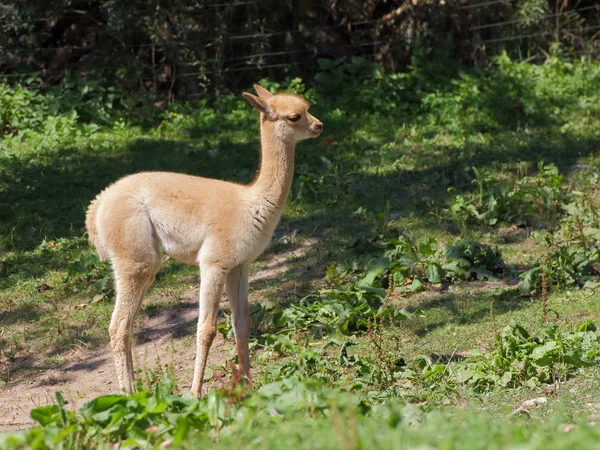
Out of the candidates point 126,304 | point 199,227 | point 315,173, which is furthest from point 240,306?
point 315,173

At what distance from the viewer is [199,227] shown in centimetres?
731

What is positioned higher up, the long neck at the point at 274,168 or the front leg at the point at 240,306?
the long neck at the point at 274,168

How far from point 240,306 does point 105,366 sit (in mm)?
1522

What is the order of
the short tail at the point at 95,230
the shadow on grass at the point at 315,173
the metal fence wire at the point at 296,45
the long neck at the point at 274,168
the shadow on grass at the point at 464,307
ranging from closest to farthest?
the short tail at the point at 95,230, the long neck at the point at 274,168, the shadow on grass at the point at 464,307, the shadow on grass at the point at 315,173, the metal fence wire at the point at 296,45

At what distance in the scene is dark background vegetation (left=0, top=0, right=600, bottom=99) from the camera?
48.6 ft

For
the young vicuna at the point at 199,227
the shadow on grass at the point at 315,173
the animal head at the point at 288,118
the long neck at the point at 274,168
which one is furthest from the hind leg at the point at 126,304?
the shadow on grass at the point at 315,173

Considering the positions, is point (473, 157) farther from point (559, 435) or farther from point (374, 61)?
point (559, 435)

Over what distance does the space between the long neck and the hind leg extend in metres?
1.02

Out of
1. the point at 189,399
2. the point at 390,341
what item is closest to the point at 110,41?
the point at 390,341

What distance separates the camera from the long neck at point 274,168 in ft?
24.6

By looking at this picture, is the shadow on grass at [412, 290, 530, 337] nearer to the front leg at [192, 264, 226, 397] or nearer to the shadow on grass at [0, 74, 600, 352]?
the shadow on grass at [0, 74, 600, 352]

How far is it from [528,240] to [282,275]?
2738mm

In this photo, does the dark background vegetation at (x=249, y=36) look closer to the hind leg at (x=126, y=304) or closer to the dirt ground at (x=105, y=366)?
the dirt ground at (x=105, y=366)

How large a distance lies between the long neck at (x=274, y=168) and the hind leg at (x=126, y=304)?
102 cm
